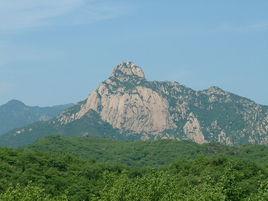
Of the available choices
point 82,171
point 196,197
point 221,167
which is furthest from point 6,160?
point 196,197

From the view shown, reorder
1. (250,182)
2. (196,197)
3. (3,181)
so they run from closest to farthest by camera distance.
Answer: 1. (196,197)
2. (3,181)
3. (250,182)

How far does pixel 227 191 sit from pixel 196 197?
66.9 feet

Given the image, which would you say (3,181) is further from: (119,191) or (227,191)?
(227,191)

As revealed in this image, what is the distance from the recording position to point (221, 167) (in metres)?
118

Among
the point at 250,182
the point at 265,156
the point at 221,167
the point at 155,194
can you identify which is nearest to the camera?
the point at 155,194

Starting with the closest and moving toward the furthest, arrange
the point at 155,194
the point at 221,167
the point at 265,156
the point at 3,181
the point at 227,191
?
the point at 155,194 < the point at 227,191 < the point at 3,181 < the point at 221,167 < the point at 265,156

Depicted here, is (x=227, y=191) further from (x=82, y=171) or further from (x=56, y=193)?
(x=82, y=171)

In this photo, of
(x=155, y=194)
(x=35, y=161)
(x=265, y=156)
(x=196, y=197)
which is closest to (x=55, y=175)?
(x=35, y=161)

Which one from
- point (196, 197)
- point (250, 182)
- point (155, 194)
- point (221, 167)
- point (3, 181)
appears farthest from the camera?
point (221, 167)

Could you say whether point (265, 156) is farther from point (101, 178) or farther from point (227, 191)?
point (227, 191)

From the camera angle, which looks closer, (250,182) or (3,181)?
(3,181)

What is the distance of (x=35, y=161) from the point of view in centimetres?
11950

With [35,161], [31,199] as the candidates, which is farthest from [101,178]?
[31,199]

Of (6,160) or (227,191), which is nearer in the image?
(227,191)
